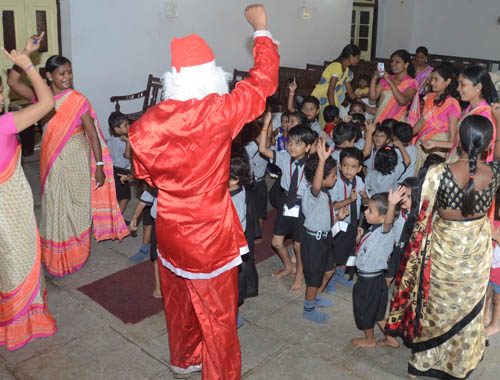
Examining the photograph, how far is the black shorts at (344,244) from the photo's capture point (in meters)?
4.12

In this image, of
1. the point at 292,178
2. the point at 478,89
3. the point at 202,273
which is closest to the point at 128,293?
the point at 292,178

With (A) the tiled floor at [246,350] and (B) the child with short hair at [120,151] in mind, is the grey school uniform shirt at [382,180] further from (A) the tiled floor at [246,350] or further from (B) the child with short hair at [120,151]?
(B) the child with short hair at [120,151]

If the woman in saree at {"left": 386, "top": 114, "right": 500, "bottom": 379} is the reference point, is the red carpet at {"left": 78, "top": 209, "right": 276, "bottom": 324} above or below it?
below

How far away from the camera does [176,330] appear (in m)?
3.17

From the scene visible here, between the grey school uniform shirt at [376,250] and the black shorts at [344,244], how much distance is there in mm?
675

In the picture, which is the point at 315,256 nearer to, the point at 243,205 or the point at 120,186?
the point at 243,205

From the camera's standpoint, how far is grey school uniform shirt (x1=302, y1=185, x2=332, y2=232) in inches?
147

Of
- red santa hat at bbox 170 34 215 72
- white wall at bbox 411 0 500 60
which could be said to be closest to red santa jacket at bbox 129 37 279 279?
red santa hat at bbox 170 34 215 72

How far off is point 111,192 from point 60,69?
114 cm

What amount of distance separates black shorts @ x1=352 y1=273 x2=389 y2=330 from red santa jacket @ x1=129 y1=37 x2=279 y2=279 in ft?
3.10

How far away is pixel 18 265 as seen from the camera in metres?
3.45

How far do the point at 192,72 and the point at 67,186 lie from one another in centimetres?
211

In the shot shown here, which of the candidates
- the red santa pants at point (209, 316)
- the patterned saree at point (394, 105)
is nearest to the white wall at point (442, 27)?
the patterned saree at point (394, 105)

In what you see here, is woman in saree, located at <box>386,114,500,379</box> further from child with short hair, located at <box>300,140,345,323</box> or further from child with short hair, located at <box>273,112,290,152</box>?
child with short hair, located at <box>273,112,290,152</box>
